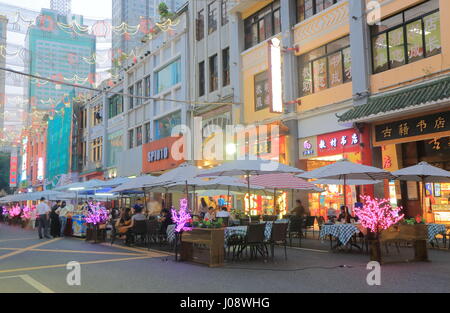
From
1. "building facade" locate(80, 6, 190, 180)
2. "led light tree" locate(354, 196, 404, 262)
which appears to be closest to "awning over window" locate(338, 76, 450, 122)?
"led light tree" locate(354, 196, 404, 262)

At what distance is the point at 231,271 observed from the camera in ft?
31.5

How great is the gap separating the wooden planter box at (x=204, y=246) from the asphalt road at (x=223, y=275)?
0.28m

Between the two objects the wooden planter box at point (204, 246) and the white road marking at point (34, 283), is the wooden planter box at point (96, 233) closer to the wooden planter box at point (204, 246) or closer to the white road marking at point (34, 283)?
the wooden planter box at point (204, 246)

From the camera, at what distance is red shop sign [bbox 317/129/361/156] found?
58.6 ft

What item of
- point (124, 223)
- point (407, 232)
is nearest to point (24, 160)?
point (124, 223)

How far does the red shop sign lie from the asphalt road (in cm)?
618

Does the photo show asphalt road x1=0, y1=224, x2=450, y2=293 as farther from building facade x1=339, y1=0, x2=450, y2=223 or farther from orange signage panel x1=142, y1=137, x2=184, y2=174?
orange signage panel x1=142, y1=137, x2=184, y2=174

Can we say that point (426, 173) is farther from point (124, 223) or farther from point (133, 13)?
point (133, 13)

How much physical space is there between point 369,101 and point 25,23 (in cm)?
1676

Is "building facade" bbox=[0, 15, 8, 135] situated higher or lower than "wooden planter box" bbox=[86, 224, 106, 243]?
higher

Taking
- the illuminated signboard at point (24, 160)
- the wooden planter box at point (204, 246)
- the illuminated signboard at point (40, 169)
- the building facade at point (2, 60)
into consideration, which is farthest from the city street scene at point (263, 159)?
the illuminated signboard at point (24, 160)

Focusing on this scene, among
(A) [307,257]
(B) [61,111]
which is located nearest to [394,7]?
(A) [307,257]

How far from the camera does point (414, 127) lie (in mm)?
15773

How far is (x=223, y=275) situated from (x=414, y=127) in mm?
9941
